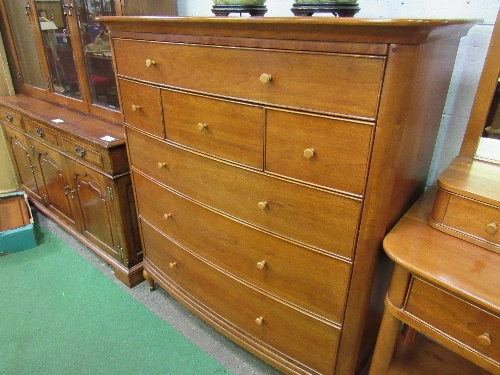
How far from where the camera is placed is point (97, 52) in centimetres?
205

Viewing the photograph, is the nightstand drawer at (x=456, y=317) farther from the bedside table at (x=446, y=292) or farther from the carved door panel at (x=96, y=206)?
the carved door panel at (x=96, y=206)

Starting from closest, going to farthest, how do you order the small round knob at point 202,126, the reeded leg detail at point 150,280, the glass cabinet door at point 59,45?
the small round knob at point 202,126 → the reeded leg detail at point 150,280 → the glass cabinet door at point 59,45

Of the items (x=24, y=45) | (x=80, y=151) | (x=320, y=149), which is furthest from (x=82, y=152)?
(x=320, y=149)

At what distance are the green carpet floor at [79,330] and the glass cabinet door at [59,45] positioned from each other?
120 cm

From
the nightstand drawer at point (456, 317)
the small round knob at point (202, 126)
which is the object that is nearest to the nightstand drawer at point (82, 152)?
the small round knob at point (202, 126)

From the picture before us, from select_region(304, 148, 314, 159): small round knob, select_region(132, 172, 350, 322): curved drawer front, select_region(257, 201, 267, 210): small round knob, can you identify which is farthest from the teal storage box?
select_region(304, 148, 314, 159): small round knob

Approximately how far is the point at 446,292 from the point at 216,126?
2.68 ft

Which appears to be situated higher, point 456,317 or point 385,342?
point 456,317

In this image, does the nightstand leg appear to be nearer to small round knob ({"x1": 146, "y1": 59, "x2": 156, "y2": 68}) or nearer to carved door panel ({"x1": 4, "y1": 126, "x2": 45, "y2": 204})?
small round knob ({"x1": 146, "y1": 59, "x2": 156, "y2": 68})

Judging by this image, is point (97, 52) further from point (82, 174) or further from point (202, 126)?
point (202, 126)

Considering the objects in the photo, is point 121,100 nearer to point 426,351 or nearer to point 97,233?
point 97,233

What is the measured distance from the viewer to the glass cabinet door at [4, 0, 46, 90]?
249cm

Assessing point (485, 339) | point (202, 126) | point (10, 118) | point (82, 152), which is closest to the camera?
point (485, 339)

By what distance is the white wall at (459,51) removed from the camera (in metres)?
1.17
